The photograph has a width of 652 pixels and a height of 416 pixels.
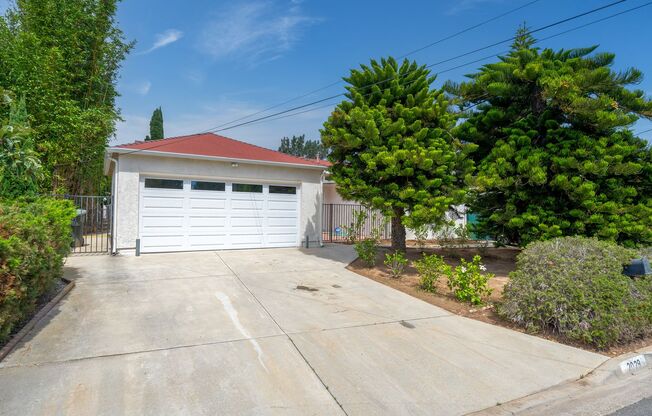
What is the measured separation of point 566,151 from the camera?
8078mm

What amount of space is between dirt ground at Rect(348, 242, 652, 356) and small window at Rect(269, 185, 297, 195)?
11.1 feet

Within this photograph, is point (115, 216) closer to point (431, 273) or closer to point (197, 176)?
point (197, 176)

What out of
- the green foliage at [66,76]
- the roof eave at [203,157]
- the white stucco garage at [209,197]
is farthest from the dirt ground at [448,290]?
the green foliage at [66,76]

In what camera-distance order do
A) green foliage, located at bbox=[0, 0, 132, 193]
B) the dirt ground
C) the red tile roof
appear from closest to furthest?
the dirt ground → the red tile roof → green foliage, located at bbox=[0, 0, 132, 193]

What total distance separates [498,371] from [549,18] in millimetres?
7181

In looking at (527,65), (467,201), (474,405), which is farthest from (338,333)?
(527,65)

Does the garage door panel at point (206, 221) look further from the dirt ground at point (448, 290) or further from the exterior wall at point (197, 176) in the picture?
the dirt ground at point (448, 290)

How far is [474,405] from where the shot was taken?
3.11 meters

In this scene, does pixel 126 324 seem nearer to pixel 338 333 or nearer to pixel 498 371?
pixel 338 333

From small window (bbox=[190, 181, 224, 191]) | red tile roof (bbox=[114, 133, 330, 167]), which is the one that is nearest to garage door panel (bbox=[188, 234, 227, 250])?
small window (bbox=[190, 181, 224, 191])

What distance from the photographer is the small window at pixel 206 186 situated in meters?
9.95

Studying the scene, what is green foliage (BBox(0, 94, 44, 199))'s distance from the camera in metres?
5.45

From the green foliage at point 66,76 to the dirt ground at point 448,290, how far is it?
31.0ft

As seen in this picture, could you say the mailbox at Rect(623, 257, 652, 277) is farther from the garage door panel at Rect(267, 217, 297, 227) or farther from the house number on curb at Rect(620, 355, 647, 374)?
the garage door panel at Rect(267, 217, 297, 227)
